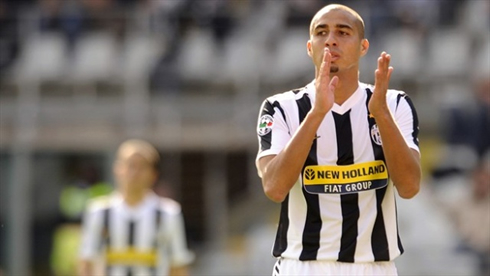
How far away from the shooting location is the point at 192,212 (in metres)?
19.8

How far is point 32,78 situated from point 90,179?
2015mm

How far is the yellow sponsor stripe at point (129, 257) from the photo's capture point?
9.34 metres

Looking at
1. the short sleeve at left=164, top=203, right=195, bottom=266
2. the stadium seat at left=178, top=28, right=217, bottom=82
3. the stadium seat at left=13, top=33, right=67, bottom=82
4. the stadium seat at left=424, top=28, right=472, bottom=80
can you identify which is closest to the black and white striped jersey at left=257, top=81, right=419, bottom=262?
the short sleeve at left=164, top=203, right=195, bottom=266

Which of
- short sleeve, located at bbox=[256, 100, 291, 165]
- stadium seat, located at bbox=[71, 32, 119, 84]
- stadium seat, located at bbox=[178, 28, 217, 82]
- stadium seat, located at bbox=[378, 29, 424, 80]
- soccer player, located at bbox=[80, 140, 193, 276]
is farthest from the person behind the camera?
stadium seat, located at bbox=[71, 32, 119, 84]

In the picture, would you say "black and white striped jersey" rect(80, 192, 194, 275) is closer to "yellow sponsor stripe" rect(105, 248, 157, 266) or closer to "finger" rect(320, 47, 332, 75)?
"yellow sponsor stripe" rect(105, 248, 157, 266)

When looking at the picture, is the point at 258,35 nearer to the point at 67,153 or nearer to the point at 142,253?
the point at 67,153

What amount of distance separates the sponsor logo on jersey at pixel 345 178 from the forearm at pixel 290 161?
0.26 metres

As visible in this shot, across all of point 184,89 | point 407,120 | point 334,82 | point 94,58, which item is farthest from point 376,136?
point 94,58

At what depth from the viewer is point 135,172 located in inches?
367

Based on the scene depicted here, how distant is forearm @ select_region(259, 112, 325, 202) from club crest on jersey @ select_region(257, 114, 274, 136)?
0.26 m

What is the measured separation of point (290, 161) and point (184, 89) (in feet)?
42.5

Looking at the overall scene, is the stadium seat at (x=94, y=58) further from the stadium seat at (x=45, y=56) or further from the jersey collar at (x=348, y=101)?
the jersey collar at (x=348, y=101)

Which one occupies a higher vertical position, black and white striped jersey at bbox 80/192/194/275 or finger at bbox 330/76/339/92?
finger at bbox 330/76/339/92

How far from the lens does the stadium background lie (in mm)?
17125
